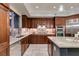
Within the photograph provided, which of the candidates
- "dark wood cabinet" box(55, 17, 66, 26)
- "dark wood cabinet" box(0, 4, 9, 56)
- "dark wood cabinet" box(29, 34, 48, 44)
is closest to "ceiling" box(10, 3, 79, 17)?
"dark wood cabinet" box(0, 4, 9, 56)

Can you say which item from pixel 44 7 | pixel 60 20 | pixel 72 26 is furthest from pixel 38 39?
pixel 44 7

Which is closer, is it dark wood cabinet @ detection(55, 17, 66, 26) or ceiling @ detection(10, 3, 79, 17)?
ceiling @ detection(10, 3, 79, 17)

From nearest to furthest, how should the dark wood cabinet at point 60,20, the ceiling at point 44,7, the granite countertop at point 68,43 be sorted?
the granite countertop at point 68,43 < the ceiling at point 44,7 < the dark wood cabinet at point 60,20

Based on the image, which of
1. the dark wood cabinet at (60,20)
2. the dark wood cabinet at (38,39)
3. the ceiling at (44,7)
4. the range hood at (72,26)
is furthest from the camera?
the dark wood cabinet at (60,20)

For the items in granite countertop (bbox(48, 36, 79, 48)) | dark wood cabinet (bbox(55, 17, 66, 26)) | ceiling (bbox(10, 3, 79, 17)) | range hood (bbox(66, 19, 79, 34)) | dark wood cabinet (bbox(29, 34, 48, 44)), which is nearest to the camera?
granite countertop (bbox(48, 36, 79, 48))

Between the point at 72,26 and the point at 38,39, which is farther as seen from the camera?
the point at 38,39

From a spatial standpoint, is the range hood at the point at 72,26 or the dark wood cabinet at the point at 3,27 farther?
the range hood at the point at 72,26

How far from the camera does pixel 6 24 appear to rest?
2.21m

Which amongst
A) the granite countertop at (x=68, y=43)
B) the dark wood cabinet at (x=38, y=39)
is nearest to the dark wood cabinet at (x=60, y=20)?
the dark wood cabinet at (x=38, y=39)

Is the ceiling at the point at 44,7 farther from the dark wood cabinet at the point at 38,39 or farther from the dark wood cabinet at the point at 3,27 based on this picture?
the dark wood cabinet at the point at 38,39

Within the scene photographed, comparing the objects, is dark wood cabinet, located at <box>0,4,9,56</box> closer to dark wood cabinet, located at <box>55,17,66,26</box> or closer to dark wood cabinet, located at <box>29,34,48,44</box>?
dark wood cabinet, located at <box>29,34,48,44</box>

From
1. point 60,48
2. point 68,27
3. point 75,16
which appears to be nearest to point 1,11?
point 60,48

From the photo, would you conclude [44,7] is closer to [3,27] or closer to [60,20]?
[60,20]

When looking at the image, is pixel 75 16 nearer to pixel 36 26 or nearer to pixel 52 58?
pixel 36 26
